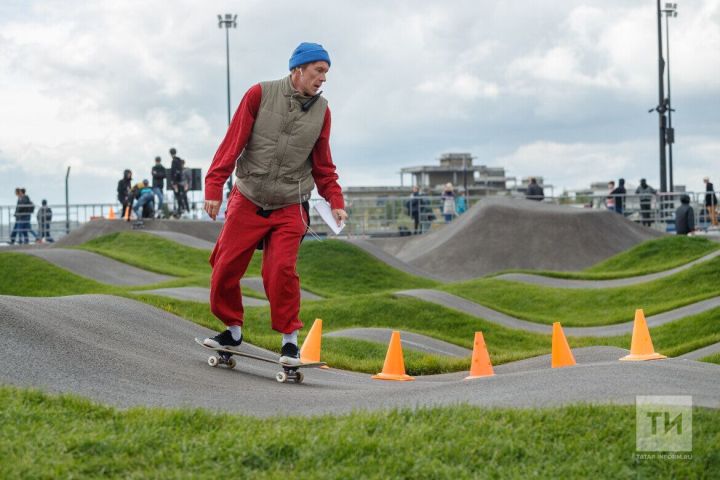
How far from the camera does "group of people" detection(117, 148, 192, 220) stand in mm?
35688

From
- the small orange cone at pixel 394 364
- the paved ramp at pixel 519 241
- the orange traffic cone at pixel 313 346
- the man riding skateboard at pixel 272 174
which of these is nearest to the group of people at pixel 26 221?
the paved ramp at pixel 519 241

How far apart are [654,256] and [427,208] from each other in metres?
13.1

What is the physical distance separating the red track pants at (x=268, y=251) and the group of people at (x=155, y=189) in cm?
2728

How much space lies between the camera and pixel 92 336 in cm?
920

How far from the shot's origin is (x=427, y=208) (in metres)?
41.9

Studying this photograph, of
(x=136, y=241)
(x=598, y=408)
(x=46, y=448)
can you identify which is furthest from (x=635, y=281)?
(x=46, y=448)

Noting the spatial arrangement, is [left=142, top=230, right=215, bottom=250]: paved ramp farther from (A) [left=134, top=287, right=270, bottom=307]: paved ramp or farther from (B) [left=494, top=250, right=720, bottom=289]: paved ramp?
(A) [left=134, top=287, right=270, bottom=307]: paved ramp

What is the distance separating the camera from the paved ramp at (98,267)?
25.1m

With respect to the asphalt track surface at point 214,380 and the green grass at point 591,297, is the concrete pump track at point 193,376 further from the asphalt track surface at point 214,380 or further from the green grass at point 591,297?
the green grass at point 591,297

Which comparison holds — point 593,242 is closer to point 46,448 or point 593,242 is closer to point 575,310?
point 575,310

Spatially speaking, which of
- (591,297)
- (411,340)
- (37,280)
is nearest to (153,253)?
(37,280)

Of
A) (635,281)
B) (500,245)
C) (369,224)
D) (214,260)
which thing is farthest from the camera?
(369,224)

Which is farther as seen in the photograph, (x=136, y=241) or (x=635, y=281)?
(x=136, y=241)

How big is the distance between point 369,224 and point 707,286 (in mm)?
19134
